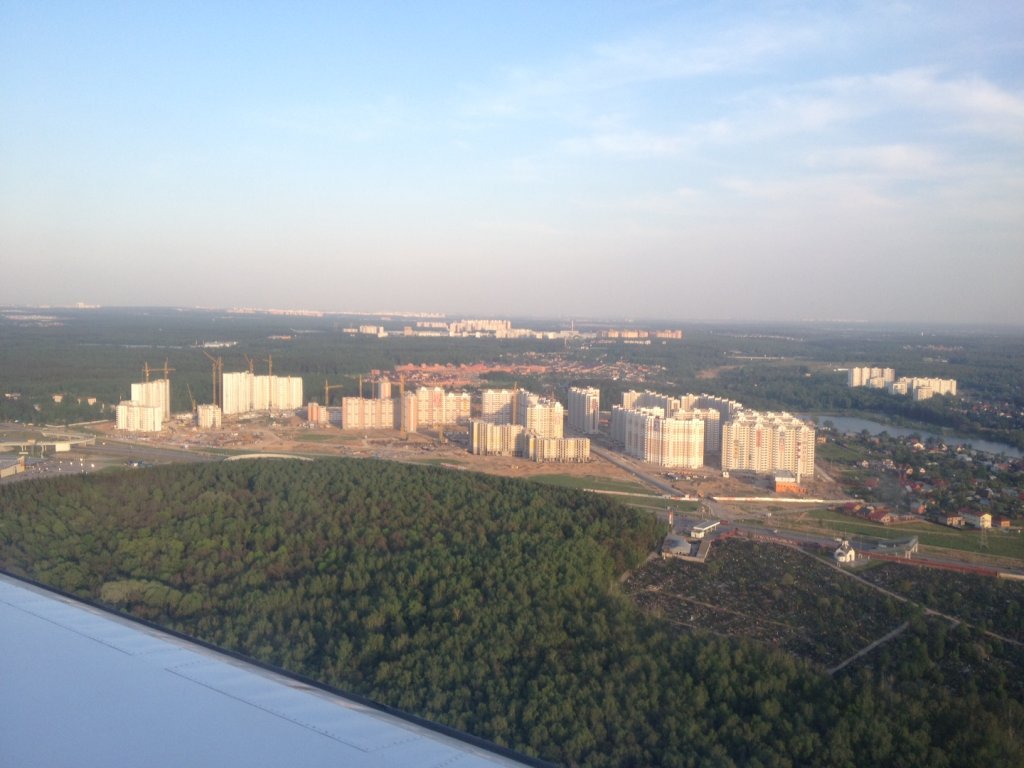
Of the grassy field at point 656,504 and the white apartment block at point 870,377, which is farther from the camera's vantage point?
the white apartment block at point 870,377

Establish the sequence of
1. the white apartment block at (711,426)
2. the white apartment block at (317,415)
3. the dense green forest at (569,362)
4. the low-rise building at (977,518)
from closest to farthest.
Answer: the low-rise building at (977,518) → the white apartment block at (711,426) → the dense green forest at (569,362) → the white apartment block at (317,415)

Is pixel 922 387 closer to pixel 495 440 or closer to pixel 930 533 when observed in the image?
pixel 495 440

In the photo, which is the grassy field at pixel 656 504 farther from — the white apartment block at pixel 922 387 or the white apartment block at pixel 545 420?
the white apartment block at pixel 922 387

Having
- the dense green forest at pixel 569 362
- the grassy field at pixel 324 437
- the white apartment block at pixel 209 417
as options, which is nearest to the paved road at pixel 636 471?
the grassy field at pixel 324 437

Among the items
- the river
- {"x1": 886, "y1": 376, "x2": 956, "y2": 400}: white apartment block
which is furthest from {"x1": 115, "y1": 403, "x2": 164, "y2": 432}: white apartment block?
{"x1": 886, "y1": 376, "x2": 956, "y2": 400}: white apartment block

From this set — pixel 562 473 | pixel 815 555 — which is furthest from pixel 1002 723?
pixel 562 473

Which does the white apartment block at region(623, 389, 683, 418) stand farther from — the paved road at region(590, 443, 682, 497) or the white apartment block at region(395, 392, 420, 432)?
the white apartment block at region(395, 392, 420, 432)
